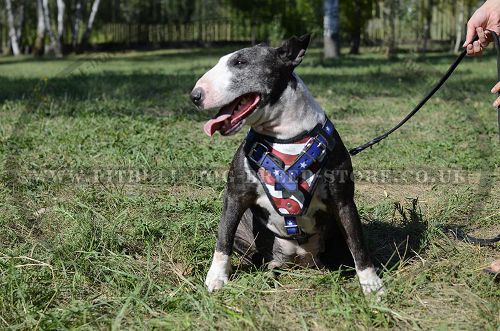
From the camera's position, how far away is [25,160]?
5379 millimetres

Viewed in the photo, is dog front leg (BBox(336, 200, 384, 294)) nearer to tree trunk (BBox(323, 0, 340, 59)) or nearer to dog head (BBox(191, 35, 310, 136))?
dog head (BBox(191, 35, 310, 136))

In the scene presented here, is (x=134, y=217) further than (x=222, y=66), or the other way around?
(x=134, y=217)

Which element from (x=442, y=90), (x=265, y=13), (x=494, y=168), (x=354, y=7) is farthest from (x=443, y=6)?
(x=494, y=168)

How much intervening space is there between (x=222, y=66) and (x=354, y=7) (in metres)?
23.9

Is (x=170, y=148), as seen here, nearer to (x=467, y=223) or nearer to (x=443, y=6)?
(x=467, y=223)

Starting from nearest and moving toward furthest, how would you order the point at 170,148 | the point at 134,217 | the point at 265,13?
the point at 134,217
the point at 170,148
the point at 265,13

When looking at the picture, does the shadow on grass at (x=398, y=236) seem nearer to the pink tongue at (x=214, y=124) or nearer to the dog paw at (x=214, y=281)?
the dog paw at (x=214, y=281)

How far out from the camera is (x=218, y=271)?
3.08 metres

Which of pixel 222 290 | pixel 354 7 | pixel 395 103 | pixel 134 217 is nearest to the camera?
pixel 222 290

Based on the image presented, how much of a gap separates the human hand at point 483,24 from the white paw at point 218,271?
167 cm

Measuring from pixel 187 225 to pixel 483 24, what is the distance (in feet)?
6.43

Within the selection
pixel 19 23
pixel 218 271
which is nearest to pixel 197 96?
pixel 218 271

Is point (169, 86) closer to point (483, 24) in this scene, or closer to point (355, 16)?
point (483, 24)

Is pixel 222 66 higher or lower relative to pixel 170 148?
higher
